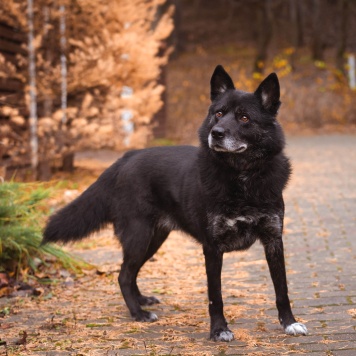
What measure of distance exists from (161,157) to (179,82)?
25623mm

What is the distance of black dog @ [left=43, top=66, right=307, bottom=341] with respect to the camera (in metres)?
4.23

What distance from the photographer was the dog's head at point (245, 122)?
4.12 metres

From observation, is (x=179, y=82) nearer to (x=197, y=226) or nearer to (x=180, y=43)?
(x=180, y=43)

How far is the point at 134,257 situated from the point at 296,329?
129 cm

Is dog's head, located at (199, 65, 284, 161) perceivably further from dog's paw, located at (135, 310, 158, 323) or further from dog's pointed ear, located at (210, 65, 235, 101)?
dog's paw, located at (135, 310, 158, 323)

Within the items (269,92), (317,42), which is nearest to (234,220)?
(269,92)

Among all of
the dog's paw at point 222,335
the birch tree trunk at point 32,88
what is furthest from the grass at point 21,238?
the birch tree trunk at point 32,88

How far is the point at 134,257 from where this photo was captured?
4828 mm

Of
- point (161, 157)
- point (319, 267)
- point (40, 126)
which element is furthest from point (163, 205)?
point (40, 126)

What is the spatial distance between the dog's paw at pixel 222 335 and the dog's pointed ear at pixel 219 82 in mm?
1526

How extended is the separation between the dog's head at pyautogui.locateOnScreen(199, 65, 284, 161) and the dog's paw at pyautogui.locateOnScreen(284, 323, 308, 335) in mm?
1128

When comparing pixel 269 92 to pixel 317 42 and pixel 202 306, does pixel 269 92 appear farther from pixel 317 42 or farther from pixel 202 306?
pixel 317 42

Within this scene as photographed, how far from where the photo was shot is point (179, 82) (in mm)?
30172

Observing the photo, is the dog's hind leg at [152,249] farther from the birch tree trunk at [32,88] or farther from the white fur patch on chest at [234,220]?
the birch tree trunk at [32,88]
